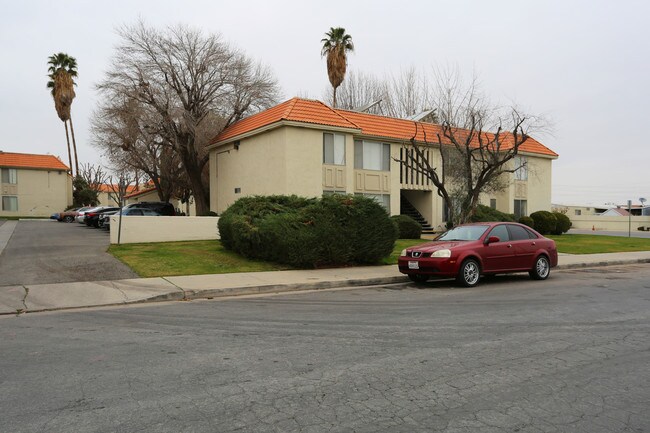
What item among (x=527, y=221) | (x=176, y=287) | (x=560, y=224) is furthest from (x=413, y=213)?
(x=176, y=287)

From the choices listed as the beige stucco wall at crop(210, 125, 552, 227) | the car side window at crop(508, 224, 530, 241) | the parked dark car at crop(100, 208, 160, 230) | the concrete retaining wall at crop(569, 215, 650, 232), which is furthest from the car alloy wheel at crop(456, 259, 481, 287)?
the concrete retaining wall at crop(569, 215, 650, 232)

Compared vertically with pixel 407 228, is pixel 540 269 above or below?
below

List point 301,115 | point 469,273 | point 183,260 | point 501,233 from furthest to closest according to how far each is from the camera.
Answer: point 301,115 < point 183,260 < point 501,233 < point 469,273

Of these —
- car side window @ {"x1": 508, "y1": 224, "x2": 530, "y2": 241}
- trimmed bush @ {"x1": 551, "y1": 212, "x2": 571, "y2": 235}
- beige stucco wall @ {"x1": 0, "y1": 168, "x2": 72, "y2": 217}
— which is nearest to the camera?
car side window @ {"x1": 508, "y1": 224, "x2": 530, "y2": 241}

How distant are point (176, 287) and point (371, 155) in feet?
57.9

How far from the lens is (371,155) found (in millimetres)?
26906

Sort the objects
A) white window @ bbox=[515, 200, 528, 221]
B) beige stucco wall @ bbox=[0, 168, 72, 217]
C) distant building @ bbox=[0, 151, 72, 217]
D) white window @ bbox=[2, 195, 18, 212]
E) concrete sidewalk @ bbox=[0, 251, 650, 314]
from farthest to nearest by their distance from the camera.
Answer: beige stucco wall @ bbox=[0, 168, 72, 217], distant building @ bbox=[0, 151, 72, 217], white window @ bbox=[2, 195, 18, 212], white window @ bbox=[515, 200, 528, 221], concrete sidewalk @ bbox=[0, 251, 650, 314]

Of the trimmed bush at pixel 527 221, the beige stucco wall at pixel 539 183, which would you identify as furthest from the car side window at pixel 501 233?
the beige stucco wall at pixel 539 183

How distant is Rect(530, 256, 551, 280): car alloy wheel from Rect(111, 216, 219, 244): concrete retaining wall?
43.3ft

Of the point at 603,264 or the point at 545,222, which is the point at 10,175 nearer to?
the point at 545,222

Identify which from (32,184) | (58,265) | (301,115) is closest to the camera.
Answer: (58,265)

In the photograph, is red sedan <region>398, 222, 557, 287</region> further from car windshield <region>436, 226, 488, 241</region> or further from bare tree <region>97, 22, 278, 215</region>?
bare tree <region>97, 22, 278, 215</region>

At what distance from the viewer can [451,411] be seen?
4035 millimetres

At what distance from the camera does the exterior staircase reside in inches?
1167
